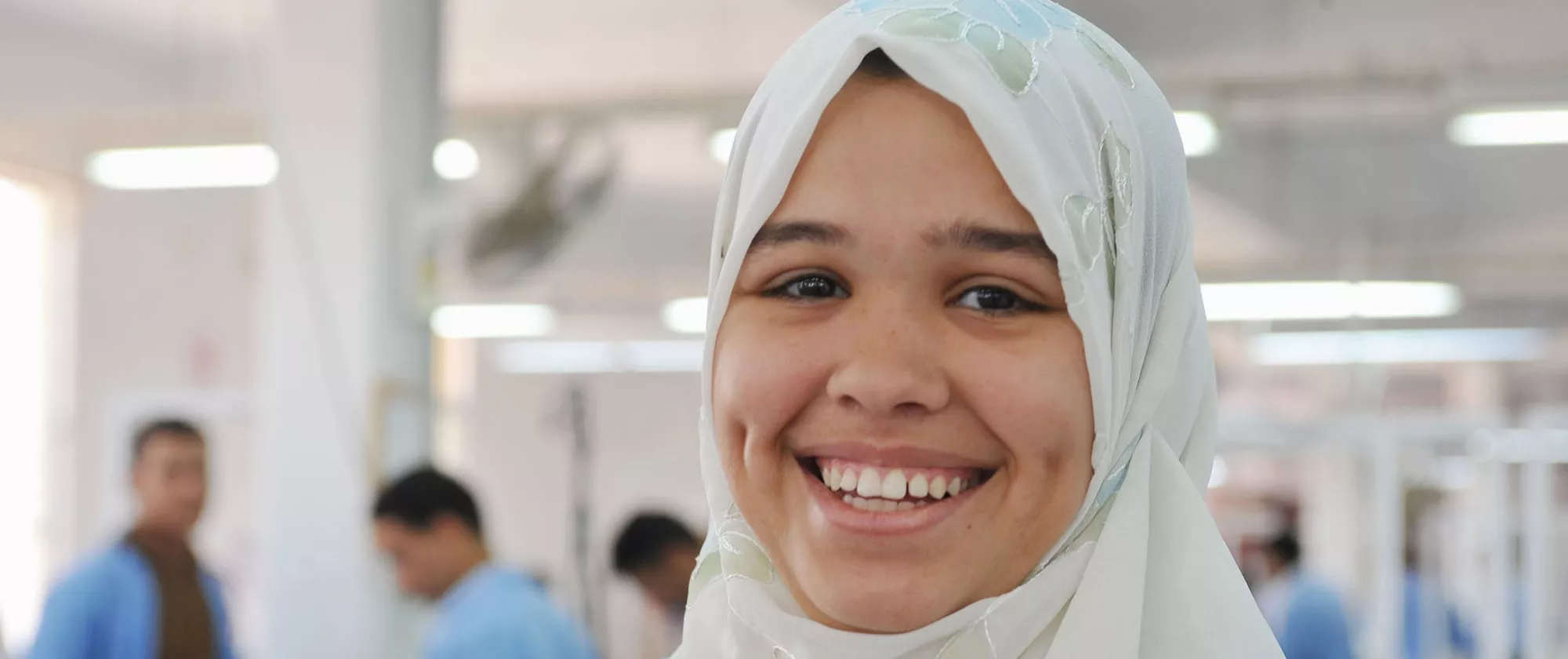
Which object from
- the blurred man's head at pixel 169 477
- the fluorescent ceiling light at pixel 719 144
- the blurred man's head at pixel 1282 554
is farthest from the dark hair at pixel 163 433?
the blurred man's head at pixel 1282 554

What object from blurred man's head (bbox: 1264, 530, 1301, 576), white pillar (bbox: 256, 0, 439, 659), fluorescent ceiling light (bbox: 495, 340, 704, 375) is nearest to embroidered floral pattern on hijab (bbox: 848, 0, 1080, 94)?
white pillar (bbox: 256, 0, 439, 659)

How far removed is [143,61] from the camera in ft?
17.6

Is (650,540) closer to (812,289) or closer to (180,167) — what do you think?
(180,167)

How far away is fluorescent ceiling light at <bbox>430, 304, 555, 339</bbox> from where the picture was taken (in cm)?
812

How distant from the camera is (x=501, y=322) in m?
8.59

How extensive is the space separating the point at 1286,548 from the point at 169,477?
11.5 feet

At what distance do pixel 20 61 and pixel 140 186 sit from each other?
64 centimetres

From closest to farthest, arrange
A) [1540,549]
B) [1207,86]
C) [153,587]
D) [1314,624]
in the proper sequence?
[153,587] < [1314,624] < [1207,86] < [1540,549]

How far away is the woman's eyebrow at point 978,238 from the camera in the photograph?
72cm

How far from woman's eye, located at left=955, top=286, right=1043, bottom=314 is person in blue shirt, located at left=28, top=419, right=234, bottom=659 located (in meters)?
2.93

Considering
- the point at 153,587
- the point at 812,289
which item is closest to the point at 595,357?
the point at 153,587

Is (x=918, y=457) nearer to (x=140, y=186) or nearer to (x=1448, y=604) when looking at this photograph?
(x=140, y=186)

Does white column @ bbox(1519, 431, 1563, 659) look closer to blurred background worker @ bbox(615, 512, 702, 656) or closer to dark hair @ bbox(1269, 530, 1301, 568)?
dark hair @ bbox(1269, 530, 1301, 568)

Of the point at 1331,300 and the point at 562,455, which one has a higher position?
the point at 1331,300
